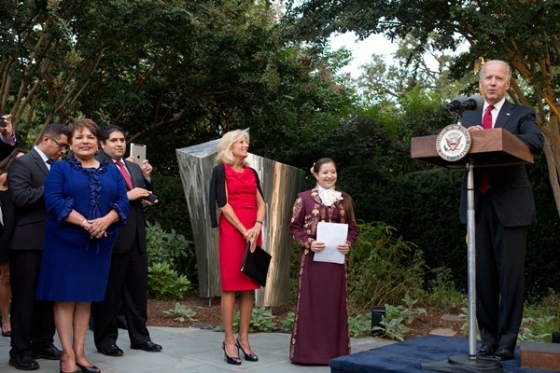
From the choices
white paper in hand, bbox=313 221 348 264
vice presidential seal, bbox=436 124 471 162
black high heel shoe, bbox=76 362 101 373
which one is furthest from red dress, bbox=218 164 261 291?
vice presidential seal, bbox=436 124 471 162

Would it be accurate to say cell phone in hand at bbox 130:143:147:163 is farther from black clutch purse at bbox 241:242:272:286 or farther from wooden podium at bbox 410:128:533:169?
wooden podium at bbox 410:128:533:169

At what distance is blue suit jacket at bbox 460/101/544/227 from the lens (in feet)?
12.3

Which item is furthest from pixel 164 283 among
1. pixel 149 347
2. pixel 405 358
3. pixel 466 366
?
pixel 466 366

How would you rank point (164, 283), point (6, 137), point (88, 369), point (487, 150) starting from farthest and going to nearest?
A: point (164, 283) → point (88, 369) → point (6, 137) → point (487, 150)

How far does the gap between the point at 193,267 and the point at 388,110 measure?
17.4ft

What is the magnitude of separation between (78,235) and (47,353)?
1.19 metres

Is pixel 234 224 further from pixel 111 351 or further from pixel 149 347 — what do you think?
pixel 111 351

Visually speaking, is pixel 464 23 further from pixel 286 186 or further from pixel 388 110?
pixel 388 110

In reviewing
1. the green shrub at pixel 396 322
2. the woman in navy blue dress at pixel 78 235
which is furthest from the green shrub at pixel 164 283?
the woman in navy blue dress at pixel 78 235

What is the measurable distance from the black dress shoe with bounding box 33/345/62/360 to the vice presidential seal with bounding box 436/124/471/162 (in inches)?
125

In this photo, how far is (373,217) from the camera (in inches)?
377

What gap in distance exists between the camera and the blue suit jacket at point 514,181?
3.76 meters

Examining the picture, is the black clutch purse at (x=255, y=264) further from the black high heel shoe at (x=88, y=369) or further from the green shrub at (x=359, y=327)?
the green shrub at (x=359, y=327)

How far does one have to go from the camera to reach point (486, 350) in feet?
12.7
